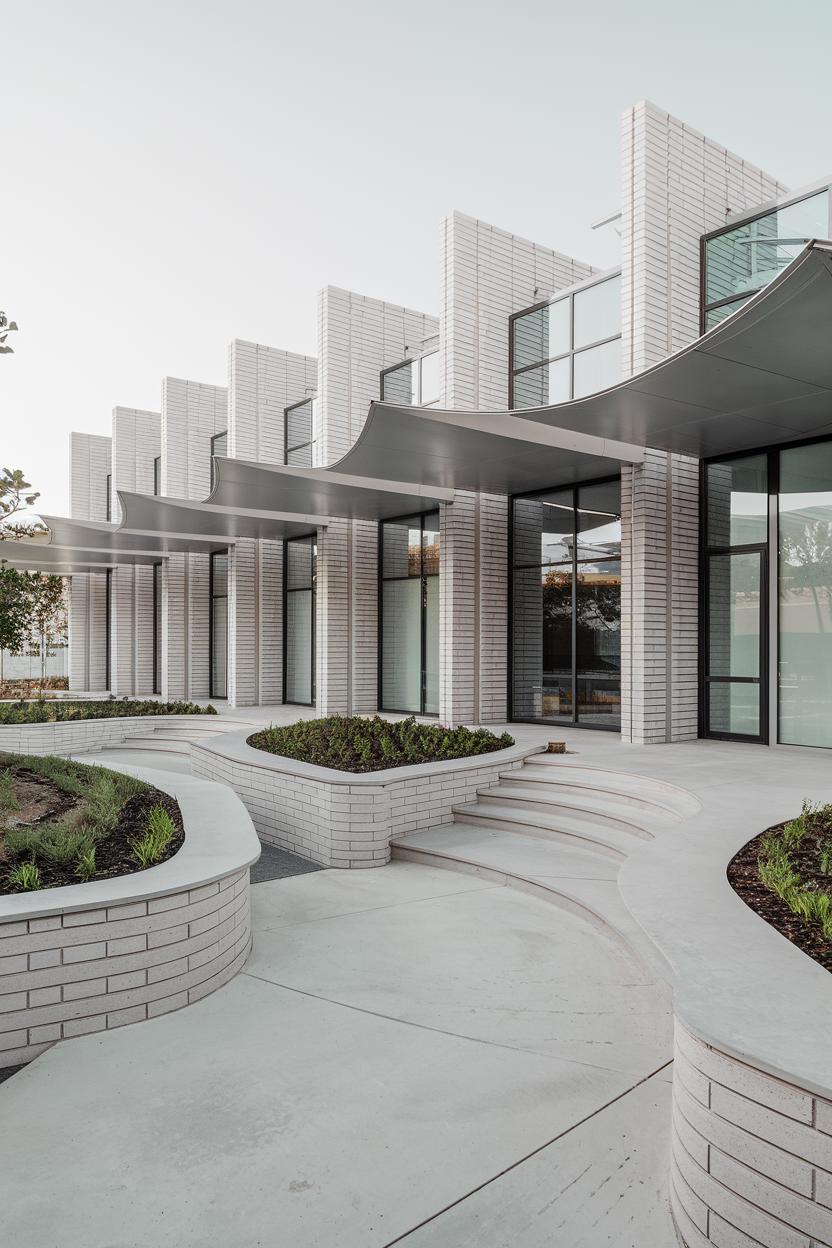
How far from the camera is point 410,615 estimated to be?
1512 cm

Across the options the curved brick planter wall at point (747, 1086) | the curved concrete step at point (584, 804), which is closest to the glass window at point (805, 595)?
the curved concrete step at point (584, 804)

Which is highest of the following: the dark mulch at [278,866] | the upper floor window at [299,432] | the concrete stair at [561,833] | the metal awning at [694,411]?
the upper floor window at [299,432]

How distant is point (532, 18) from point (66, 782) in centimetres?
1392

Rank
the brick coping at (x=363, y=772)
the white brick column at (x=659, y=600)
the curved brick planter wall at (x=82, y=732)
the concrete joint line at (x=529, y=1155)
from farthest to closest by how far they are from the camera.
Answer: the curved brick planter wall at (x=82, y=732) < the white brick column at (x=659, y=600) < the brick coping at (x=363, y=772) < the concrete joint line at (x=529, y=1155)

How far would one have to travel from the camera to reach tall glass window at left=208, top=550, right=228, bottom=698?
68.1ft

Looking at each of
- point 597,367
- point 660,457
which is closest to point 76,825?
point 660,457

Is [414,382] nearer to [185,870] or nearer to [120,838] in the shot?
[120,838]

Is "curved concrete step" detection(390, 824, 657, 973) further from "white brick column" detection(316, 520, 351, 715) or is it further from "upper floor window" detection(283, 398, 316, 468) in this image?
"upper floor window" detection(283, 398, 316, 468)

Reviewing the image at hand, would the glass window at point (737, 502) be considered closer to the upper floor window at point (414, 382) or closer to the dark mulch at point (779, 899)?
the upper floor window at point (414, 382)

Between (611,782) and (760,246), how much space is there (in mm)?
7425

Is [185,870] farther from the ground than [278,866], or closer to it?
farther from the ground

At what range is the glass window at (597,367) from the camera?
11742 millimetres

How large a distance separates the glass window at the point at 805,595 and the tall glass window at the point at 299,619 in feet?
33.5

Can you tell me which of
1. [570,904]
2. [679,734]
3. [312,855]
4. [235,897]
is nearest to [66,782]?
[312,855]
